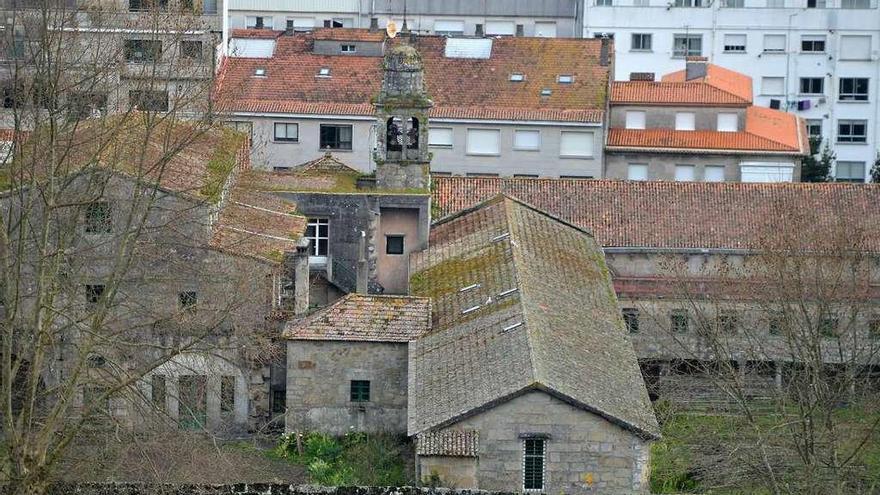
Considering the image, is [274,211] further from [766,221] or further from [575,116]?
[575,116]

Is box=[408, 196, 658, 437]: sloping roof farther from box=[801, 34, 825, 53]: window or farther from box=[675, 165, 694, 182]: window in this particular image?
box=[801, 34, 825, 53]: window

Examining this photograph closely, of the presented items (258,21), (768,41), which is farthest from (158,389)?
(258,21)

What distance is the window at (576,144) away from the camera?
79625 mm

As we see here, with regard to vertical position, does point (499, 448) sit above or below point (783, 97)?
below

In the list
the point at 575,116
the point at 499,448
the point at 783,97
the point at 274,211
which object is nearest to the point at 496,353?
the point at 499,448

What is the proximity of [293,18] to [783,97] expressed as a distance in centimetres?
2032

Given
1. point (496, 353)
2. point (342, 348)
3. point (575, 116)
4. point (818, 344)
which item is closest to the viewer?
point (818, 344)

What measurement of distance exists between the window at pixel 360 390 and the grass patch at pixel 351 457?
34.1 inches

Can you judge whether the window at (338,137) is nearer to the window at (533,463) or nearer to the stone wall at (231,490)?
the window at (533,463)

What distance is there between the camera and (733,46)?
317ft

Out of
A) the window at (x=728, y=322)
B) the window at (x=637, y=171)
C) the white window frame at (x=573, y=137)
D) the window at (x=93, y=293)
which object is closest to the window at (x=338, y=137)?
the white window frame at (x=573, y=137)

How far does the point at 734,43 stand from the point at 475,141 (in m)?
19.8

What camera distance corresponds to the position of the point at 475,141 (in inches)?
3164

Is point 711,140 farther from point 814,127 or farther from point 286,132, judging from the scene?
point 814,127
